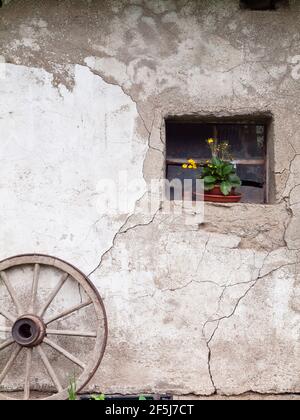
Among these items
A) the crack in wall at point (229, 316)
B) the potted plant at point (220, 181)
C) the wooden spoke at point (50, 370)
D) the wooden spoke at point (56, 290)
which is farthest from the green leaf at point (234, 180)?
the wooden spoke at point (50, 370)

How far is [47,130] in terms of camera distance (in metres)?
4.34

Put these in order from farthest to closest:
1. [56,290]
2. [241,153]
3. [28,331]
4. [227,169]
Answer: [241,153]
[227,169]
[56,290]
[28,331]

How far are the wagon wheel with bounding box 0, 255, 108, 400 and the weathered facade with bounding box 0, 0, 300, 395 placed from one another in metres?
0.16

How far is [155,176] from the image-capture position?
4.30 meters

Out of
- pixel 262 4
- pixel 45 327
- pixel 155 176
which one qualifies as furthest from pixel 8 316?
pixel 262 4

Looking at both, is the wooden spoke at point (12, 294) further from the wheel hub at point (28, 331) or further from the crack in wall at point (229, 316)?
the crack in wall at point (229, 316)

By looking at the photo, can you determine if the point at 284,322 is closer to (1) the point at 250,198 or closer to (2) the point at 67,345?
(1) the point at 250,198

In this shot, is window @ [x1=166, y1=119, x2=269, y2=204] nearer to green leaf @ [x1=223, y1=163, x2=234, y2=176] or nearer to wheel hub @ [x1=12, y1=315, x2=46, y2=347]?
green leaf @ [x1=223, y1=163, x2=234, y2=176]

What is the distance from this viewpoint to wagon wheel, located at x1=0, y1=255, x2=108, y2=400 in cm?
404

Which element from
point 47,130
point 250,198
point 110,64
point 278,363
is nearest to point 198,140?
point 250,198

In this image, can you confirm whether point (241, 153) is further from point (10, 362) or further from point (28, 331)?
→ point (10, 362)

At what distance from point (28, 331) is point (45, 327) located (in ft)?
0.39

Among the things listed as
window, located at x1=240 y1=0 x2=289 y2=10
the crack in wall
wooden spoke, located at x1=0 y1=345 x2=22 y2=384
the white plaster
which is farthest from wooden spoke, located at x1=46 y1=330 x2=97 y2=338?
window, located at x1=240 y1=0 x2=289 y2=10

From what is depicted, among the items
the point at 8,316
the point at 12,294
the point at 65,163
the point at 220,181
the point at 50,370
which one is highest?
the point at 65,163
